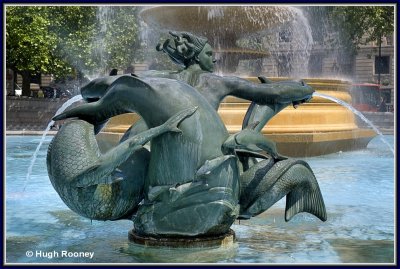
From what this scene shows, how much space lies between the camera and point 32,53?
87.1 ft

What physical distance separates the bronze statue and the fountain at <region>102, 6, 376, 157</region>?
6046 millimetres

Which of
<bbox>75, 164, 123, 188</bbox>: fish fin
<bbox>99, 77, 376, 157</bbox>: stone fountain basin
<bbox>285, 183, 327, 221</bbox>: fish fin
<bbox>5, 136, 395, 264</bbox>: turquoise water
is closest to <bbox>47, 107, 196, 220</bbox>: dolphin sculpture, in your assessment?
<bbox>75, 164, 123, 188</bbox>: fish fin

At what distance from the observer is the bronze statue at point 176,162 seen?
429 centimetres

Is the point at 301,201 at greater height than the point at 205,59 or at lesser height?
lesser

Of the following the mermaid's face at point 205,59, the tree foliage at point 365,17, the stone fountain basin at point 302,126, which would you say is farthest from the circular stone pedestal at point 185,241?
the tree foliage at point 365,17

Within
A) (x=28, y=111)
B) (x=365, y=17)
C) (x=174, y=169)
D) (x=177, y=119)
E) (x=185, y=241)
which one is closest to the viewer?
(x=177, y=119)

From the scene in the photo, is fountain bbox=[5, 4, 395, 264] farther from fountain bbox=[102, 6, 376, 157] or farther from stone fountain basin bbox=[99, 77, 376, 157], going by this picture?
fountain bbox=[102, 6, 376, 157]

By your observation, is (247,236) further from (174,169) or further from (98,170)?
(98,170)

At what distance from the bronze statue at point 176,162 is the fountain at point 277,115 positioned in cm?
605

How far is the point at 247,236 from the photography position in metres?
5.15

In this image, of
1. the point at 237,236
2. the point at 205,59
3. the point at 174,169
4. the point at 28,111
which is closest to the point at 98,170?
the point at 174,169

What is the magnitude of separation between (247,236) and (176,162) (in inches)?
47.2

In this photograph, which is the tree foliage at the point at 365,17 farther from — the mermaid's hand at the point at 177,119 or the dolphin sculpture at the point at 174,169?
the mermaid's hand at the point at 177,119

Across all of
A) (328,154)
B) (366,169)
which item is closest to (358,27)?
(328,154)
